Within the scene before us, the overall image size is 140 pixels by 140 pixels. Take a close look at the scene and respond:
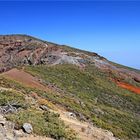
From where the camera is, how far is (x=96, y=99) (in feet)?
135

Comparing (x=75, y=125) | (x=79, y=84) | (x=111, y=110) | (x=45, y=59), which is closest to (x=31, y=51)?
(x=45, y=59)

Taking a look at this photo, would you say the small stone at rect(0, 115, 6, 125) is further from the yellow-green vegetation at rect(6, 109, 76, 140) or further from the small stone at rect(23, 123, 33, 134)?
the small stone at rect(23, 123, 33, 134)

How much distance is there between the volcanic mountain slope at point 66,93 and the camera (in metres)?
20.5

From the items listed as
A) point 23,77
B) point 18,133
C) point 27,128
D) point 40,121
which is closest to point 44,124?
point 40,121

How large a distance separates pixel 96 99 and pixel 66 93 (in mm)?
4474

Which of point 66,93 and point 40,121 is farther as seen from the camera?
point 66,93

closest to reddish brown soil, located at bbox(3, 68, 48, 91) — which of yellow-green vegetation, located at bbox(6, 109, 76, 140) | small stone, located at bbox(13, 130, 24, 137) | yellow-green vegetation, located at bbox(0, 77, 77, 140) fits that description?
yellow-green vegetation, located at bbox(0, 77, 77, 140)

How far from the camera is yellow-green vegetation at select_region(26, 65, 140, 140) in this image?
3031 cm

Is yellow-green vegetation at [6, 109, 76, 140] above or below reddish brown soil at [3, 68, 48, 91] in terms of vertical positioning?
below

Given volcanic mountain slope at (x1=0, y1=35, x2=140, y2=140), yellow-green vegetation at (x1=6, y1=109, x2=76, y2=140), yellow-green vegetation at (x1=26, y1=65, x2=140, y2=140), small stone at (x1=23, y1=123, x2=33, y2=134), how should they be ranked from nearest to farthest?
small stone at (x1=23, y1=123, x2=33, y2=134) < yellow-green vegetation at (x1=6, y1=109, x2=76, y2=140) < volcanic mountain slope at (x1=0, y1=35, x2=140, y2=140) < yellow-green vegetation at (x1=26, y1=65, x2=140, y2=140)

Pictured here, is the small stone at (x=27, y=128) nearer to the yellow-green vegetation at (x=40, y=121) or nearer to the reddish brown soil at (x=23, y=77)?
the yellow-green vegetation at (x=40, y=121)

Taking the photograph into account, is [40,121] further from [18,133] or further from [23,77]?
[23,77]

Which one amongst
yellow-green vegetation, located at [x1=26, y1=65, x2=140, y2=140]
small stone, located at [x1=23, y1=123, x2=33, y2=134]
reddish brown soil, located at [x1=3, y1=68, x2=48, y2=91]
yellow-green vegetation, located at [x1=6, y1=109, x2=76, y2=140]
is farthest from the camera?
reddish brown soil, located at [x1=3, y1=68, x2=48, y2=91]

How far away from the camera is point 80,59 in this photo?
2569 inches
